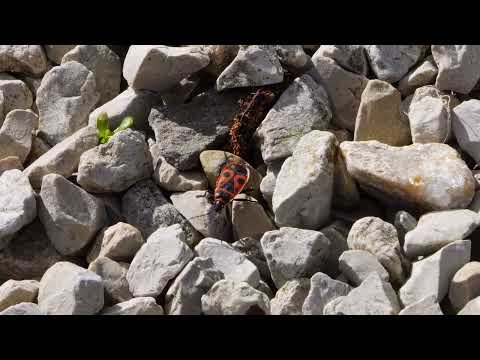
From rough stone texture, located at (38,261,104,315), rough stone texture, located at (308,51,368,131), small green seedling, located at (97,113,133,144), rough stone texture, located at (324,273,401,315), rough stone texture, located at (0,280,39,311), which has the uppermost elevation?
rough stone texture, located at (308,51,368,131)

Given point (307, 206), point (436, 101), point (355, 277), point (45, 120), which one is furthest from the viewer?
point (45, 120)

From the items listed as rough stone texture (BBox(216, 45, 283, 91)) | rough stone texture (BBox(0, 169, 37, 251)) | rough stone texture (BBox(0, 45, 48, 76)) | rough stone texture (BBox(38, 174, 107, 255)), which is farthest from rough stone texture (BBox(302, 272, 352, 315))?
rough stone texture (BBox(0, 45, 48, 76))

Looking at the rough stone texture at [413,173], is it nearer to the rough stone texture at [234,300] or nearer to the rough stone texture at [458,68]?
the rough stone texture at [458,68]

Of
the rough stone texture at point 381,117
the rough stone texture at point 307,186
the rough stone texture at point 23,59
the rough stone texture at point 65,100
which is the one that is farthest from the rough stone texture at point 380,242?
the rough stone texture at point 23,59

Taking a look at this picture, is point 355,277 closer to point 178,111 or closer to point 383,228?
point 383,228

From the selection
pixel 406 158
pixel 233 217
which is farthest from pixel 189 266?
pixel 406 158

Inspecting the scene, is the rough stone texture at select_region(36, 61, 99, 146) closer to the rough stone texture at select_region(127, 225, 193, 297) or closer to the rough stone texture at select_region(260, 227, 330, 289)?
the rough stone texture at select_region(127, 225, 193, 297)
